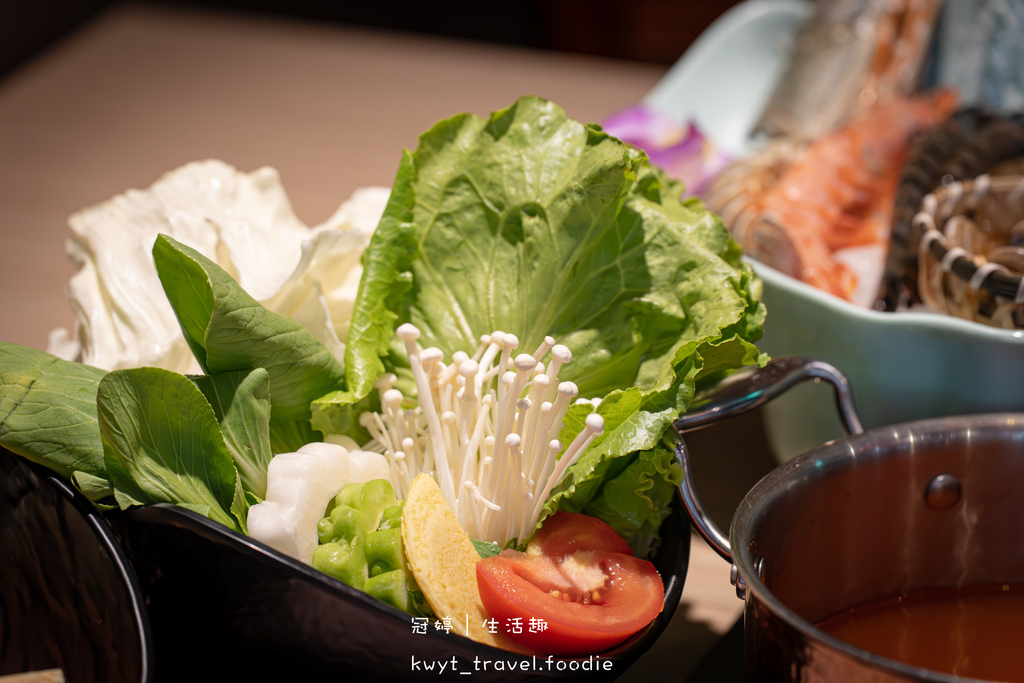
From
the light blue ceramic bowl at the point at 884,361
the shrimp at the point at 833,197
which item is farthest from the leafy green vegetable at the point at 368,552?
the shrimp at the point at 833,197

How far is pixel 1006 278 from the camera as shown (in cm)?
60

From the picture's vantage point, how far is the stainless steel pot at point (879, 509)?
471 millimetres

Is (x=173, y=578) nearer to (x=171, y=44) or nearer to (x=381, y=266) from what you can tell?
(x=381, y=266)

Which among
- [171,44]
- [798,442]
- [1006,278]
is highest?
[171,44]

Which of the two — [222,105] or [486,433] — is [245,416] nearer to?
[486,433]

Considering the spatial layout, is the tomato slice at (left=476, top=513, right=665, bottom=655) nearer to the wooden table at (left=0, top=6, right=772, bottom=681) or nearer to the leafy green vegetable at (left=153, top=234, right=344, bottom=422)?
the leafy green vegetable at (left=153, top=234, right=344, bottom=422)

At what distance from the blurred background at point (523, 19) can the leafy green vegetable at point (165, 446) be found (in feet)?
5.65

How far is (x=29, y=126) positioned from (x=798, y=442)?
1.28 m

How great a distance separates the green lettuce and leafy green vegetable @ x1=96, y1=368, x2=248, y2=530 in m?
0.07

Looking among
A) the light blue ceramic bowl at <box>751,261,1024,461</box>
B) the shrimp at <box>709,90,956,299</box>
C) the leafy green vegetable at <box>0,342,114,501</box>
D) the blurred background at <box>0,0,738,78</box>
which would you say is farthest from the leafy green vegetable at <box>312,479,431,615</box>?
the blurred background at <box>0,0,738,78</box>

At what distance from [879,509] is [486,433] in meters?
0.24

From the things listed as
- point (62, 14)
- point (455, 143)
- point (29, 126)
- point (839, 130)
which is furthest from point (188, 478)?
point (62, 14)

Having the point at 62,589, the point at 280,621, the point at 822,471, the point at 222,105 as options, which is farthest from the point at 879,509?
the point at 222,105

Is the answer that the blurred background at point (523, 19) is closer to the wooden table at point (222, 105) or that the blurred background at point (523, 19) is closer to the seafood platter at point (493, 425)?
the wooden table at point (222, 105)
